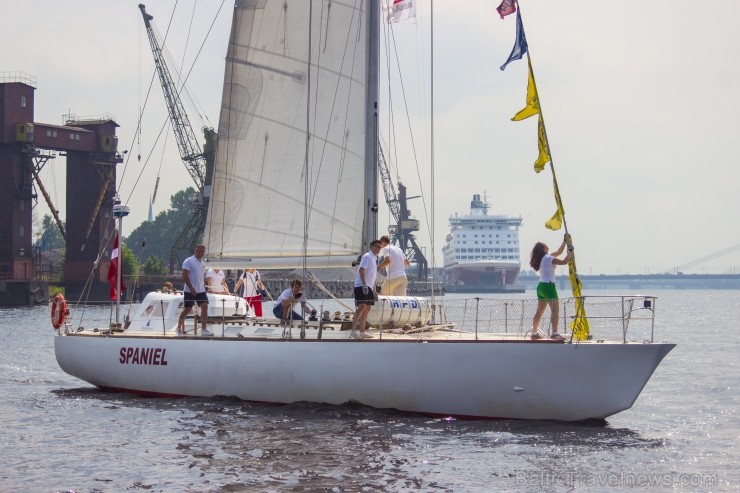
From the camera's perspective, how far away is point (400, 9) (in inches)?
820

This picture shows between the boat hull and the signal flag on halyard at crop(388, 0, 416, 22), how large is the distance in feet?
22.2

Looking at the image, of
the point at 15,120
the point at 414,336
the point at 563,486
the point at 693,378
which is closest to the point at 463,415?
the point at 414,336

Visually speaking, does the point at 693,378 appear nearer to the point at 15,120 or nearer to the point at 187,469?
the point at 187,469

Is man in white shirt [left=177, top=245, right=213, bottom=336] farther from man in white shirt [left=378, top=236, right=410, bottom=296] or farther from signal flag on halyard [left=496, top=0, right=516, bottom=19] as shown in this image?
signal flag on halyard [left=496, top=0, right=516, bottom=19]

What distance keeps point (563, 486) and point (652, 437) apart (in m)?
4.31

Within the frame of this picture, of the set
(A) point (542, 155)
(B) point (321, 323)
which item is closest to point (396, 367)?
(B) point (321, 323)

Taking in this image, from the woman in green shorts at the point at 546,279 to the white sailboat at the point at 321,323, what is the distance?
59 centimetres

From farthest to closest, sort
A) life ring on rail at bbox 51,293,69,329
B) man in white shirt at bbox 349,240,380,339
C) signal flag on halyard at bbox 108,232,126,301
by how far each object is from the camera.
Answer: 1. life ring on rail at bbox 51,293,69,329
2. signal flag on halyard at bbox 108,232,126,301
3. man in white shirt at bbox 349,240,380,339

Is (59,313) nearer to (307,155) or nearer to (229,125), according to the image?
(229,125)

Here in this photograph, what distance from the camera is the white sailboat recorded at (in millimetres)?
16547

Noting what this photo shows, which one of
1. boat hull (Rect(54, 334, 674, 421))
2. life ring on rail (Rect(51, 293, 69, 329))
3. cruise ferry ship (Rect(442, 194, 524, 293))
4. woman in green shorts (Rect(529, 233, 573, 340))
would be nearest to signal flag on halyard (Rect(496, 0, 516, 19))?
woman in green shorts (Rect(529, 233, 573, 340))

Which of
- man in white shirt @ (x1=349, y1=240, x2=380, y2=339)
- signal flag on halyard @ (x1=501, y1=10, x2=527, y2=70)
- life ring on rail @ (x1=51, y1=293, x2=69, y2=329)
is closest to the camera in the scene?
man in white shirt @ (x1=349, y1=240, x2=380, y2=339)

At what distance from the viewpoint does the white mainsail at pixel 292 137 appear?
2017 cm

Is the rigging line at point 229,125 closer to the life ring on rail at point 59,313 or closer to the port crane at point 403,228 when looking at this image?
the life ring on rail at point 59,313
